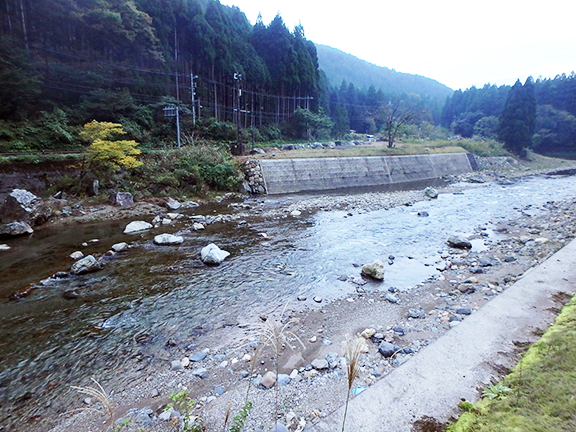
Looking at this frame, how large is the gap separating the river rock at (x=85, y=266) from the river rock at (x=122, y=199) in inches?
249

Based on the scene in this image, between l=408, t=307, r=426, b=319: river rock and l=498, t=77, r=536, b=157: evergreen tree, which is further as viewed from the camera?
l=498, t=77, r=536, b=157: evergreen tree

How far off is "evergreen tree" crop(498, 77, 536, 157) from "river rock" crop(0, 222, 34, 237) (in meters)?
49.3

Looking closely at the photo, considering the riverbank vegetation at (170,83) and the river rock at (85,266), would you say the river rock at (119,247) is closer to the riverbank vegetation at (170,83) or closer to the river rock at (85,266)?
the river rock at (85,266)

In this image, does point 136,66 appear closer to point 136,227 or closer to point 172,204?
point 172,204

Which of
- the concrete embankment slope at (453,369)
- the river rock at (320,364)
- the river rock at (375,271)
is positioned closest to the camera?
the concrete embankment slope at (453,369)

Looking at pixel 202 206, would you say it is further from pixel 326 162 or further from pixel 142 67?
pixel 142 67

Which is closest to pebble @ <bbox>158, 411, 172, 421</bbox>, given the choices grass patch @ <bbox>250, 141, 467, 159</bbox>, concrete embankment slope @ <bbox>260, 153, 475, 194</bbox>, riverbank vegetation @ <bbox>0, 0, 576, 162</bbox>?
concrete embankment slope @ <bbox>260, 153, 475, 194</bbox>

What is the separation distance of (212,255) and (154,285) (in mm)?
1609

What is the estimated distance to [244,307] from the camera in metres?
5.43

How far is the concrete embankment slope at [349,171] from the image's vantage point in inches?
762

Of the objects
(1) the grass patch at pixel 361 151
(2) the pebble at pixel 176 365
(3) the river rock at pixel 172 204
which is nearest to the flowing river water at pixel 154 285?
(2) the pebble at pixel 176 365

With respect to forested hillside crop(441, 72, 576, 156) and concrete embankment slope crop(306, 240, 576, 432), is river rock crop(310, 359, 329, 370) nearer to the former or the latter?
concrete embankment slope crop(306, 240, 576, 432)

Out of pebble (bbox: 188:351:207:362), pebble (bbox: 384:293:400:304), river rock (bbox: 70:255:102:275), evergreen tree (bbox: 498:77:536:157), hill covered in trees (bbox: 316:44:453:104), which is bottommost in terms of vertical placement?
river rock (bbox: 70:255:102:275)

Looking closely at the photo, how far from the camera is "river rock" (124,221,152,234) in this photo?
994 centimetres
